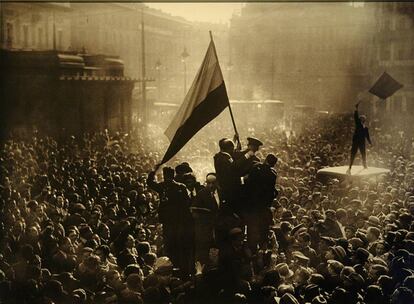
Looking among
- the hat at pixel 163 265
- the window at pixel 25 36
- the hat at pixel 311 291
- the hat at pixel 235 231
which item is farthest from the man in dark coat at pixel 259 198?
the window at pixel 25 36

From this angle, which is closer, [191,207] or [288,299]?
[288,299]

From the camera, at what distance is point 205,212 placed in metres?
8.18

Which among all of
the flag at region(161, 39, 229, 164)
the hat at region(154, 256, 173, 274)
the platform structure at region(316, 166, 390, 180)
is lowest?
the hat at region(154, 256, 173, 274)

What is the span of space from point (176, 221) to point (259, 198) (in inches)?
57.3

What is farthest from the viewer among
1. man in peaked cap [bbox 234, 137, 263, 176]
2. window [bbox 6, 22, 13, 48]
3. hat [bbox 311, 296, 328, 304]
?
window [bbox 6, 22, 13, 48]

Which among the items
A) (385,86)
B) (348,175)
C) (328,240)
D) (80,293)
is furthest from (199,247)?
(385,86)

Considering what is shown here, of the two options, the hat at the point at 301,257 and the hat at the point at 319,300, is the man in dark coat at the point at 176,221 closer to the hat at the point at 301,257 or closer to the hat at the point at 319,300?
the hat at the point at 301,257

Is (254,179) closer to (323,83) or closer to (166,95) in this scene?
(323,83)

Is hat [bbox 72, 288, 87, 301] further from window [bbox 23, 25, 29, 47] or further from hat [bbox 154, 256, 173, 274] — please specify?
window [bbox 23, 25, 29, 47]

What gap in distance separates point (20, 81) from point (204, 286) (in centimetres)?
2396

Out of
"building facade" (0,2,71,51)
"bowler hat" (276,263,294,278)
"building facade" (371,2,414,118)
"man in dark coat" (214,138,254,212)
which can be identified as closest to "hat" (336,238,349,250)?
"bowler hat" (276,263,294,278)

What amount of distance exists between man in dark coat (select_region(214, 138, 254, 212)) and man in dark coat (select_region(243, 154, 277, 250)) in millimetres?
178

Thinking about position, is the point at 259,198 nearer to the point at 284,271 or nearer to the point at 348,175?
the point at 284,271

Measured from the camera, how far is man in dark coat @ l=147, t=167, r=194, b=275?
801 cm
